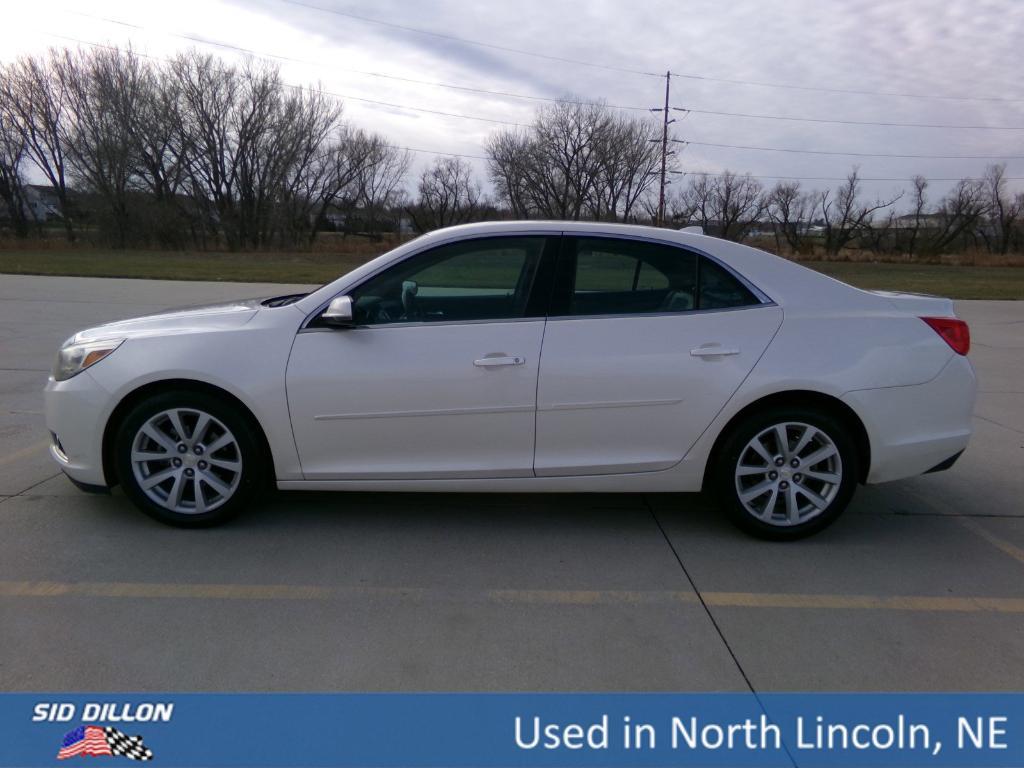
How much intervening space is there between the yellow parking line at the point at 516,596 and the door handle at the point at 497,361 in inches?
43.3

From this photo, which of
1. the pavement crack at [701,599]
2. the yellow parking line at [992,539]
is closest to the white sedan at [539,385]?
the pavement crack at [701,599]

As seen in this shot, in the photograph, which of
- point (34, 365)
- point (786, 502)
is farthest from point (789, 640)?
point (34, 365)

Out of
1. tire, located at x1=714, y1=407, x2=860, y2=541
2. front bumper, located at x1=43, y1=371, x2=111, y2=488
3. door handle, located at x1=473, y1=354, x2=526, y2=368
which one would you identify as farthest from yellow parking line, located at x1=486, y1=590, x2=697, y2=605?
front bumper, located at x1=43, y1=371, x2=111, y2=488

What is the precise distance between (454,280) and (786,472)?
2058mm

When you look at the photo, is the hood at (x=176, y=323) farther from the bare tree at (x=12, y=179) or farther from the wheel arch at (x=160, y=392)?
the bare tree at (x=12, y=179)

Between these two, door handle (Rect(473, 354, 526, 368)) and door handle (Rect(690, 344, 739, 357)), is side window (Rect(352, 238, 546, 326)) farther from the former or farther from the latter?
door handle (Rect(690, 344, 739, 357))

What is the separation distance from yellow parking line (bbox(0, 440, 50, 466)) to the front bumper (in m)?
1.50

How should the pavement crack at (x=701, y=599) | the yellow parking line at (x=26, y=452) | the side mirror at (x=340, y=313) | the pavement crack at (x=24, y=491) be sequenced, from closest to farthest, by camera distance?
the pavement crack at (x=701, y=599), the side mirror at (x=340, y=313), the pavement crack at (x=24, y=491), the yellow parking line at (x=26, y=452)

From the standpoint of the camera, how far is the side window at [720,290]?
396cm

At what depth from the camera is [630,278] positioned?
4.03m

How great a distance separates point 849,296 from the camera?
13.2 feet

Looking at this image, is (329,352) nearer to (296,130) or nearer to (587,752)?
(587,752)

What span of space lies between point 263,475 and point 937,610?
10.9ft

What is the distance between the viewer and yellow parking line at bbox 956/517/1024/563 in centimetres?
396
